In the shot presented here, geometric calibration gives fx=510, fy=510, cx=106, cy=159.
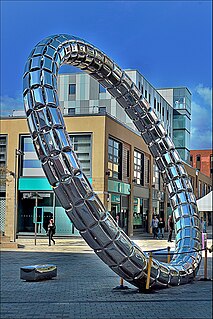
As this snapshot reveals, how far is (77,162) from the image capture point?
7047 mm

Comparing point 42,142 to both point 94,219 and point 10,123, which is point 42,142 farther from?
point 10,123

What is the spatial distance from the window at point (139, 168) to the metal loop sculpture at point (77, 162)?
67.7 ft

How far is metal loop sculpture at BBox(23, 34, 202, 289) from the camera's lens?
679 cm

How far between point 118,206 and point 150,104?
1859cm

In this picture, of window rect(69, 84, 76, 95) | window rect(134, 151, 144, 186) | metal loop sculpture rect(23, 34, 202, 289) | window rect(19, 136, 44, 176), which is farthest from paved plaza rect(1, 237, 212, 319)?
window rect(134, 151, 144, 186)

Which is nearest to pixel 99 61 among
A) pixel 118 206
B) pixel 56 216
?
pixel 56 216

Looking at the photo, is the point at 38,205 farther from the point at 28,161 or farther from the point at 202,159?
the point at 202,159

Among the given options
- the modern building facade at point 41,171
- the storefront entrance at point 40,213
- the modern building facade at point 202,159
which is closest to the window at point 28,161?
the modern building facade at point 41,171

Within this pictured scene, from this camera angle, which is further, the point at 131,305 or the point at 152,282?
the point at 152,282

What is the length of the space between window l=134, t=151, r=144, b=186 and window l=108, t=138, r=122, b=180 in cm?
241

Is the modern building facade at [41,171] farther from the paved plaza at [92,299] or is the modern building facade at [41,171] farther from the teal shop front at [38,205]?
the paved plaza at [92,299]

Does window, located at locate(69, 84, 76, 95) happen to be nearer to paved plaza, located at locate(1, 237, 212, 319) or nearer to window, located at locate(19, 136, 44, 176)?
paved plaza, located at locate(1, 237, 212, 319)

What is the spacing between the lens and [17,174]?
2611 cm

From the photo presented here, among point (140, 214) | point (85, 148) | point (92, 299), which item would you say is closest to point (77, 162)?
point (92, 299)
